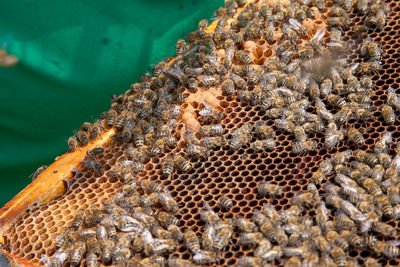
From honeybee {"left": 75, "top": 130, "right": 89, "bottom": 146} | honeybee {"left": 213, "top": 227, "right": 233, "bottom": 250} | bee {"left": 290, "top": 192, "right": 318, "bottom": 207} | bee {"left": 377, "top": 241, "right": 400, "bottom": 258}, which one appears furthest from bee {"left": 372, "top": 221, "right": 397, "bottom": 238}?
honeybee {"left": 75, "top": 130, "right": 89, "bottom": 146}

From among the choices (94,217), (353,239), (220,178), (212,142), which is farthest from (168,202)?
(353,239)

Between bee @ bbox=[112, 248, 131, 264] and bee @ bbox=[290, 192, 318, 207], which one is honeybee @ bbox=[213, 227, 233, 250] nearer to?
bee @ bbox=[290, 192, 318, 207]

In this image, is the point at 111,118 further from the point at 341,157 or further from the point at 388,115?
the point at 388,115

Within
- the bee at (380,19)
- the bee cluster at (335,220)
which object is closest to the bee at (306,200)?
the bee cluster at (335,220)

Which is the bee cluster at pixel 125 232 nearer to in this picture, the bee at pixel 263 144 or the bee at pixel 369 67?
the bee at pixel 263 144

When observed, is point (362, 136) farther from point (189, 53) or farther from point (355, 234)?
point (189, 53)
